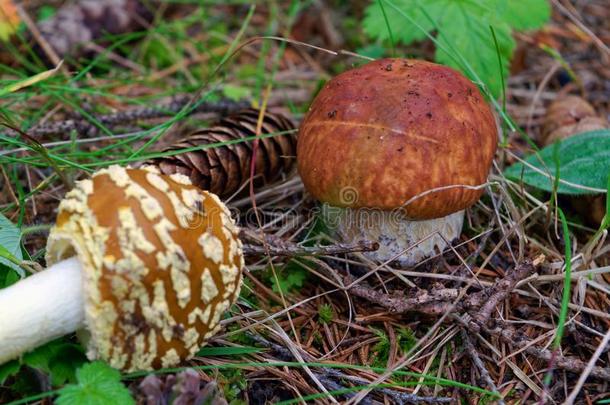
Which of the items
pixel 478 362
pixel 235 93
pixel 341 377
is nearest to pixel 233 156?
pixel 235 93

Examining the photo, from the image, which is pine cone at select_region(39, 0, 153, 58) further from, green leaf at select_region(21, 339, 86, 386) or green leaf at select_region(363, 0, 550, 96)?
green leaf at select_region(21, 339, 86, 386)

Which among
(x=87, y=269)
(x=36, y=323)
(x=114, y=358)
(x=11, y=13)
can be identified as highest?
(x=11, y=13)

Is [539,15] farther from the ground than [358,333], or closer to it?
farther from the ground

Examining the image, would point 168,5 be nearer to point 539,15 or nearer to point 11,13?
point 11,13

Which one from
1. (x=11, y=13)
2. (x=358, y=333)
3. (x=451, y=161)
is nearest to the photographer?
(x=451, y=161)

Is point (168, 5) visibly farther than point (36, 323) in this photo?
Yes

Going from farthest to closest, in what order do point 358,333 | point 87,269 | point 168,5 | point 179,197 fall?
point 168,5, point 358,333, point 179,197, point 87,269

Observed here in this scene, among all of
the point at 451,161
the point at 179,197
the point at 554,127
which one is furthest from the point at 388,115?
the point at 554,127

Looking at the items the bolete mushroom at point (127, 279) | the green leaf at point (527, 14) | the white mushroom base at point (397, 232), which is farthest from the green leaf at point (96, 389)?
the green leaf at point (527, 14)
